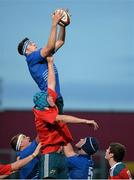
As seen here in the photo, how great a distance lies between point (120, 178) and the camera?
7609mm

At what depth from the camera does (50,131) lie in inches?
276

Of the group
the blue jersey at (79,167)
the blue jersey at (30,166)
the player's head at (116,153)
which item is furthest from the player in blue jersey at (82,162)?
the blue jersey at (30,166)

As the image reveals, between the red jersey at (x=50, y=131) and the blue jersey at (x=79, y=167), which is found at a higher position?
the red jersey at (x=50, y=131)

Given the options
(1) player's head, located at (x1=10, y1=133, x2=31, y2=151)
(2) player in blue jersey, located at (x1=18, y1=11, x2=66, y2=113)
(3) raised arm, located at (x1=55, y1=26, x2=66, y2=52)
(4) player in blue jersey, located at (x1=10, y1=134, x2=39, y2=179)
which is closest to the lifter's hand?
(2) player in blue jersey, located at (x1=18, y1=11, x2=66, y2=113)

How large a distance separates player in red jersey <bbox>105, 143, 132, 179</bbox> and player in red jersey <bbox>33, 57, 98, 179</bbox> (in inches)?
27.4

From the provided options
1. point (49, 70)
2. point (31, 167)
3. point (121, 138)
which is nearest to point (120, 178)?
point (31, 167)

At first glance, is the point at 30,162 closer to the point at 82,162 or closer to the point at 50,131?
the point at 82,162

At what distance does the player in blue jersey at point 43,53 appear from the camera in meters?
6.93

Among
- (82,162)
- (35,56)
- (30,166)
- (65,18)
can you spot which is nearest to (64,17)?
(65,18)

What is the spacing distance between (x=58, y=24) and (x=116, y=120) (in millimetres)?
10599

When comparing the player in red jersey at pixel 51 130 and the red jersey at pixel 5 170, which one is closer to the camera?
the player in red jersey at pixel 51 130

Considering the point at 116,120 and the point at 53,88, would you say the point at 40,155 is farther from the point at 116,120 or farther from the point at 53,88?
the point at 116,120

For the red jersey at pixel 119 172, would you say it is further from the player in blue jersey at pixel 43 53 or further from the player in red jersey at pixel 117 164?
the player in blue jersey at pixel 43 53

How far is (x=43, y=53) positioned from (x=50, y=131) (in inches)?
27.5
